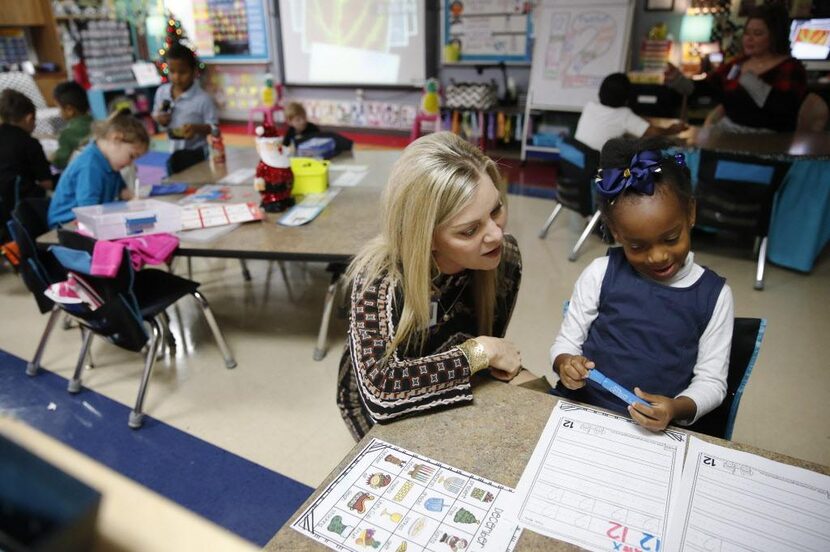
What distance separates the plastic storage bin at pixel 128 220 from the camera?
205cm

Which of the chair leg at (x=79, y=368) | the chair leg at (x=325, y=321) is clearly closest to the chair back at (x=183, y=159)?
the chair leg at (x=79, y=368)

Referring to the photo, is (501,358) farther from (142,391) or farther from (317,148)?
(317,148)

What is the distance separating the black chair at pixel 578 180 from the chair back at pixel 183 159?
224cm

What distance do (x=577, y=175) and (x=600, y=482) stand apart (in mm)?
2841

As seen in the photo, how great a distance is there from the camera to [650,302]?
3.95ft

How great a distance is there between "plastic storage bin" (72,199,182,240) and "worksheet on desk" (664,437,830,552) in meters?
1.96

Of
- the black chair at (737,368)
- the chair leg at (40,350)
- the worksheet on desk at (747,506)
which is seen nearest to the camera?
the worksheet on desk at (747,506)

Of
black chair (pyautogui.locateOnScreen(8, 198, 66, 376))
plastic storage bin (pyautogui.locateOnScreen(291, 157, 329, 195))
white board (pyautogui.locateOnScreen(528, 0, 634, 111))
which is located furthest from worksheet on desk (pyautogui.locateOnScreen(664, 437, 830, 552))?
white board (pyautogui.locateOnScreen(528, 0, 634, 111))

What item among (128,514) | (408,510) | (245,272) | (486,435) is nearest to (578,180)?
(245,272)

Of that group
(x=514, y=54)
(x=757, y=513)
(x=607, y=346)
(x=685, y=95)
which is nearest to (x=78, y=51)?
(x=514, y=54)

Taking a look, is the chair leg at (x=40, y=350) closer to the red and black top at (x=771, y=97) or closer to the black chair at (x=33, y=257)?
the black chair at (x=33, y=257)

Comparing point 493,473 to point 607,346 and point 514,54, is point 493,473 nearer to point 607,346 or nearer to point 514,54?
point 607,346

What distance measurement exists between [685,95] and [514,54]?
1.84m

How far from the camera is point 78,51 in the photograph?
7035mm
